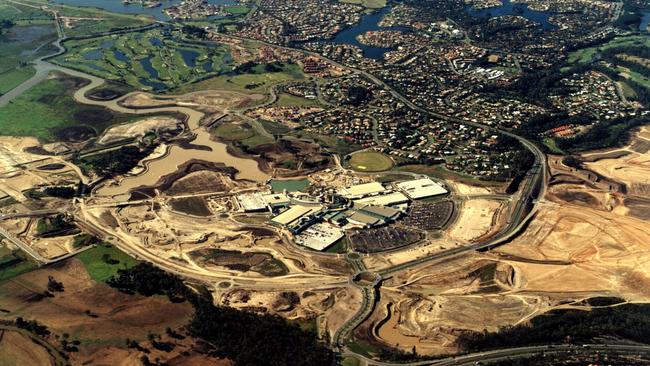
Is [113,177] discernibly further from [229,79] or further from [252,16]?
[252,16]

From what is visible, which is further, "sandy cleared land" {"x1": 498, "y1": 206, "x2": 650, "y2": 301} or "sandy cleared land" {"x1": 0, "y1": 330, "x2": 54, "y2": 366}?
"sandy cleared land" {"x1": 498, "y1": 206, "x2": 650, "y2": 301}

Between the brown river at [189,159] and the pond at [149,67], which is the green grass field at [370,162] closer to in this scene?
the brown river at [189,159]

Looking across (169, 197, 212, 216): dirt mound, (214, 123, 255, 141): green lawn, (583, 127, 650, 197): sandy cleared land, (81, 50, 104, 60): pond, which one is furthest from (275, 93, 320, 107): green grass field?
(81, 50, 104, 60): pond

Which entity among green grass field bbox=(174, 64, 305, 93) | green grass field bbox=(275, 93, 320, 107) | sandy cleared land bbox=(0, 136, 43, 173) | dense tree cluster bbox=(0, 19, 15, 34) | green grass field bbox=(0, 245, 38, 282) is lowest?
green grass field bbox=(0, 245, 38, 282)

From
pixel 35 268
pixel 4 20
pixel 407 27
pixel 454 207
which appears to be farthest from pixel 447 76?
pixel 4 20

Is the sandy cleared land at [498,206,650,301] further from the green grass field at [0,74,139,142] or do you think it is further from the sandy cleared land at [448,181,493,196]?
the green grass field at [0,74,139,142]

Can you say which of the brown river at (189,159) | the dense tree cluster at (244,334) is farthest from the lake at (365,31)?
the dense tree cluster at (244,334)
